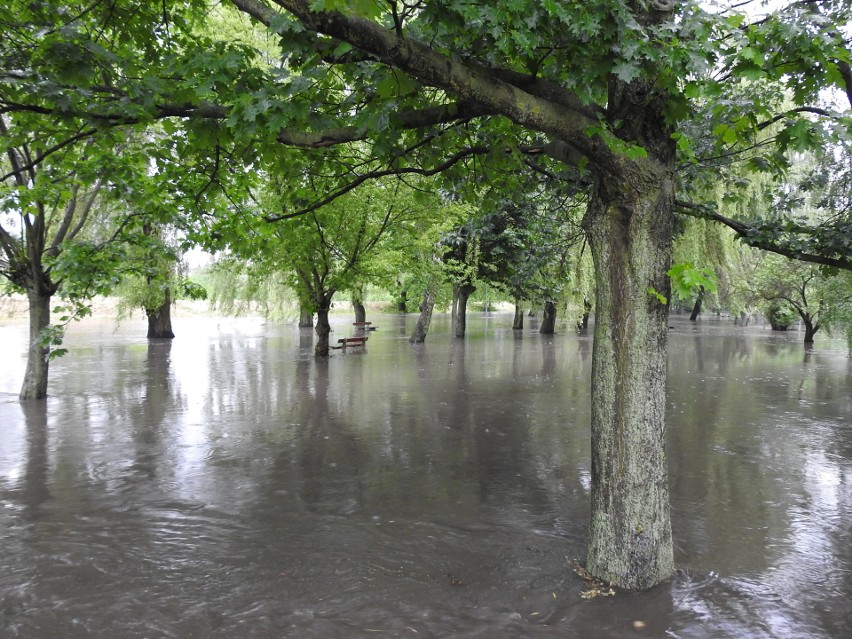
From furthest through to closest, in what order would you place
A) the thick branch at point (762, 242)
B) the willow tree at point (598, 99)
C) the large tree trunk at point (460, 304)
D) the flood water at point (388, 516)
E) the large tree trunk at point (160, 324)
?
the large tree trunk at point (160, 324)
the large tree trunk at point (460, 304)
the thick branch at point (762, 242)
the flood water at point (388, 516)
the willow tree at point (598, 99)

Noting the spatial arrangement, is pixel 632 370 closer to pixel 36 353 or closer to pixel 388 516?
pixel 388 516

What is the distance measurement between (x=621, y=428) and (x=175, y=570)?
12.0 ft

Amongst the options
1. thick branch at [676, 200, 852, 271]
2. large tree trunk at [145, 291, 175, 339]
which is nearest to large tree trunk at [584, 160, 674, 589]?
thick branch at [676, 200, 852, 271]

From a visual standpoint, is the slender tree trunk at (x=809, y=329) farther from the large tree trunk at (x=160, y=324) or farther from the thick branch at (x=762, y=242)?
the large tree trunk at (x=160, y=324)

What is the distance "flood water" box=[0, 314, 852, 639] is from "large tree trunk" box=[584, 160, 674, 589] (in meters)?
0.42

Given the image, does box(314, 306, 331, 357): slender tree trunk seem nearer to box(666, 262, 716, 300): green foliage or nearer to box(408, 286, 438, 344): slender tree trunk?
box(408, 286, 438, 344): slender tree trunk

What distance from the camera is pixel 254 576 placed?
4871 mm

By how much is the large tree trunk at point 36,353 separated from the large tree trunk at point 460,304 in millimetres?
17670

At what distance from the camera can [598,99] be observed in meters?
5.38

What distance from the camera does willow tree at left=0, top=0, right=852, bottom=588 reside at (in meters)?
3.58

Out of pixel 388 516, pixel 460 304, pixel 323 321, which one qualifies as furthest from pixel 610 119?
pixel 460 304

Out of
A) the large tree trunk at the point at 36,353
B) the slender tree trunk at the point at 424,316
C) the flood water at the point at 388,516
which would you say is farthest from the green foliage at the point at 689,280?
the slender tree trunk at the point at 424,316

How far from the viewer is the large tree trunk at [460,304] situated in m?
28.0

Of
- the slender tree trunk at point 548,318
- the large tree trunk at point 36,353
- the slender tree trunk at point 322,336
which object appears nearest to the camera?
the large tree trunk at point 36,353
